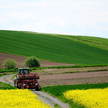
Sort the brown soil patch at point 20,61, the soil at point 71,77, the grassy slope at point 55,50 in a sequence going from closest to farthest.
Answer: the soil at point 71,77 < the brown soil patch at point 20,61 < the grassy slope at point 55,50

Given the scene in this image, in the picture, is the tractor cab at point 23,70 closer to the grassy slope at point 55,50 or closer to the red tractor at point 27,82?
the red tractor at point 27,82

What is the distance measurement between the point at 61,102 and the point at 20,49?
A: 270 feet

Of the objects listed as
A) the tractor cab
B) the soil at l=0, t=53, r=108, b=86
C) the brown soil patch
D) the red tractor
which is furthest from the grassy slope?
the red tractor

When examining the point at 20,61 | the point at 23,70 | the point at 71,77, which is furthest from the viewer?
the point at 20,61

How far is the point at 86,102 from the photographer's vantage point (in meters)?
18.3

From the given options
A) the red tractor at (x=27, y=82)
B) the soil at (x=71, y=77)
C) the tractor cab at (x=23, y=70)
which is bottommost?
the soil at (x=71, y=77)

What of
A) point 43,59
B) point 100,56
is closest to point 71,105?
point 43,59

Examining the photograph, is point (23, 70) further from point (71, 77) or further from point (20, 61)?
point (20, 61)

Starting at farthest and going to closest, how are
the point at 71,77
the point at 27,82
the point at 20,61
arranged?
the point at 20,61 < the point at 71,77 < the point at 27,82

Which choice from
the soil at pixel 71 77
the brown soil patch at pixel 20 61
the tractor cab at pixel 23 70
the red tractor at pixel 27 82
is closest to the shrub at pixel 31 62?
the brown soil patch at pixel 20 61

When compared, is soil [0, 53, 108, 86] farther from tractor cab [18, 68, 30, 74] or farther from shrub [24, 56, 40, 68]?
shrub [24, 56, 40, 68]

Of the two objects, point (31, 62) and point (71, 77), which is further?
point (31, 62)

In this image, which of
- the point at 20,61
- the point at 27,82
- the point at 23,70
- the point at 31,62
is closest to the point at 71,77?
the point at 23,70

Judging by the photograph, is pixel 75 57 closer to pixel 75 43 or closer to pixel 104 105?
pixel 75 43
